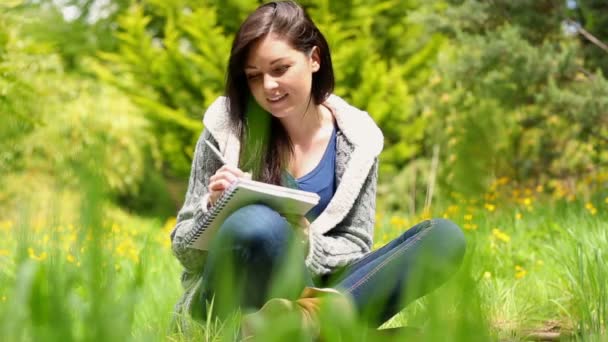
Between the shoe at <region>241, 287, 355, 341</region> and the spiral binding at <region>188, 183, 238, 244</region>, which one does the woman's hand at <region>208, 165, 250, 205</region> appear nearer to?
the spiral binding at <region>188, 183, 238, 244</region>

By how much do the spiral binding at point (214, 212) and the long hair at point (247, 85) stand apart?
25cm

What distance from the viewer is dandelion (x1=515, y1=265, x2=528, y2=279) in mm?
2652

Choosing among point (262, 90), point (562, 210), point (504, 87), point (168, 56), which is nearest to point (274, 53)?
point (262, 90)

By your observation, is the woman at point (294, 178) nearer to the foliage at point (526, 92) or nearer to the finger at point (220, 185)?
the finger at point (220, 185)

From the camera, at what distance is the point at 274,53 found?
6.91 feet

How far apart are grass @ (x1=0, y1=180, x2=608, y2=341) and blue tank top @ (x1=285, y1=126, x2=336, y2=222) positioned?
382 millimetres

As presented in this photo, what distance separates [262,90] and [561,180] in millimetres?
4268

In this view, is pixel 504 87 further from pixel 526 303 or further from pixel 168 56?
pixel 168 56

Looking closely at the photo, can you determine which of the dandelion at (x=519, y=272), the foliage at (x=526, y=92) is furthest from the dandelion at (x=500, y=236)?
the foliage at (x=526, y=92)

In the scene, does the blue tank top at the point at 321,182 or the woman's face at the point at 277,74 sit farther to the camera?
the blue tank top at the point at 321,182

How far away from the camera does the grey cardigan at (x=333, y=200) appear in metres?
2.07

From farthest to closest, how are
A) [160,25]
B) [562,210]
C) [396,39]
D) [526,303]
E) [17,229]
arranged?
[160,25], [396,39], [562,210], [526,303], [17,229]

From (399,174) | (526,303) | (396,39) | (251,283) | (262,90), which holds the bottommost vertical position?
(399,174)

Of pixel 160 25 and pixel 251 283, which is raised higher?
pixel 251 283
